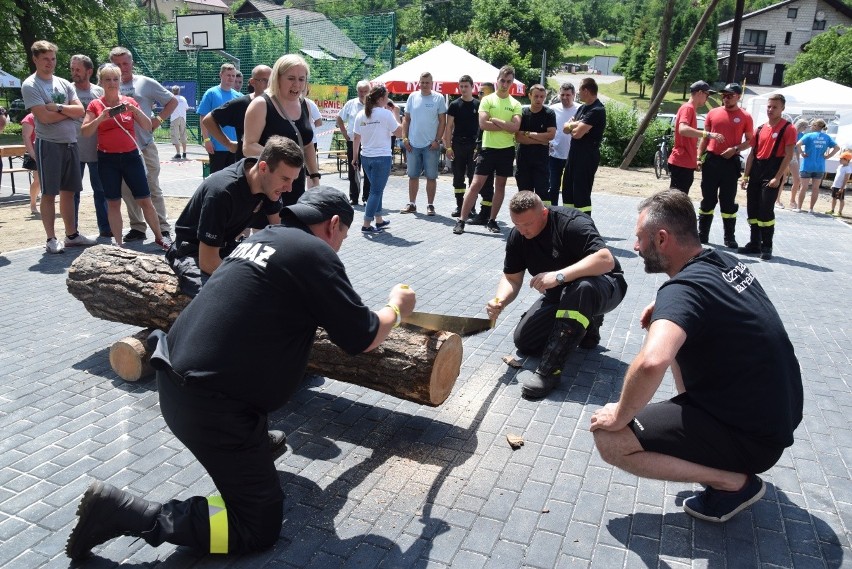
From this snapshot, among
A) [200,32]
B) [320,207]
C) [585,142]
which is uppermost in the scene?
[200,32]

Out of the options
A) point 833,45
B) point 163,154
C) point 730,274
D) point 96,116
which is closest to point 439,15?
point 833,45

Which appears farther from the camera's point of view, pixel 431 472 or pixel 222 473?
pixel 431 472

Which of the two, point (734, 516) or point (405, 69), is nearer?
point (734, 516)

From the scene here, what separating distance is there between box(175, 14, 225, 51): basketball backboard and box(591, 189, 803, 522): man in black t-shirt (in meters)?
20.7

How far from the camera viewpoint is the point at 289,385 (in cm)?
273

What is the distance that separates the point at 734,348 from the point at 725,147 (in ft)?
22.3

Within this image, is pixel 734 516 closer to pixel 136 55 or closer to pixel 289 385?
pixel 289 385

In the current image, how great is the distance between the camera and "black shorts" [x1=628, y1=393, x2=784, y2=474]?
9.31 ft

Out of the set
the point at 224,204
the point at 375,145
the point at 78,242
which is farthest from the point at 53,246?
the point at 224,204

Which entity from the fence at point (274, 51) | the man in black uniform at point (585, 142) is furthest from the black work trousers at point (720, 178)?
the fence at point (274, 51)

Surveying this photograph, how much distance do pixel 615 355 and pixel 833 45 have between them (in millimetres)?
43133

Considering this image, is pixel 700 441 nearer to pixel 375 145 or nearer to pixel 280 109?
pixel 280 109

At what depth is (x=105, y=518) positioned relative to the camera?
8.45 ft

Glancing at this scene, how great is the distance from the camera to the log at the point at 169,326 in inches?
146
